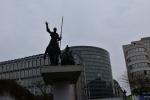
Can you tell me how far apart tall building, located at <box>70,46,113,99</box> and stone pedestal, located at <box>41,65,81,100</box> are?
10549cm

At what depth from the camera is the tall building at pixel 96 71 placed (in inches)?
4941

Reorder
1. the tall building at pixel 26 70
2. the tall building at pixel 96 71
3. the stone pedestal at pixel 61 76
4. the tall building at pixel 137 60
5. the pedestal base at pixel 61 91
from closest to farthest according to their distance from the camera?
the stone pedestal at pixel 61 76
the pedestal base at pixel 61 91
the tall building at pixel 137 60
the tall building at pixel 26 70
the tall building at pixel 96 71

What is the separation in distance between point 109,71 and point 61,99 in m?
136

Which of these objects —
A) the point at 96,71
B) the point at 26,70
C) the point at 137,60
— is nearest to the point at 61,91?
the point at 137,60

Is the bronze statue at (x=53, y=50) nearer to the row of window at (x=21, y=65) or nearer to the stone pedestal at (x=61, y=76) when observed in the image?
the stone pedestal at (x=61, y=76)

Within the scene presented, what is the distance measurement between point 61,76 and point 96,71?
11916cm

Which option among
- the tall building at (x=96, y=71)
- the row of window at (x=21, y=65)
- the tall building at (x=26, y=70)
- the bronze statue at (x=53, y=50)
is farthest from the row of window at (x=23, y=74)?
the bronze statue at (x=53, y=50)

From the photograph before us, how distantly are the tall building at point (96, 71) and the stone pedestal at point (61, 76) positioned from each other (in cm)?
10549

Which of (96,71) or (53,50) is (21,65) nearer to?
(96,71)

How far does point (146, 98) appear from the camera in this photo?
34.0 m

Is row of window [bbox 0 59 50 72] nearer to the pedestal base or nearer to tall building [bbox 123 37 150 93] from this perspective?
tall building [bbox 123 37 150 93]

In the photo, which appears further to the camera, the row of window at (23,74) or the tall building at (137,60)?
the row of window at (23,74)

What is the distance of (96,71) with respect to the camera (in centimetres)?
13238

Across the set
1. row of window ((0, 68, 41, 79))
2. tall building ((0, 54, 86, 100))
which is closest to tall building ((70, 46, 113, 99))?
tall building ((0, 54, 86, 100))
